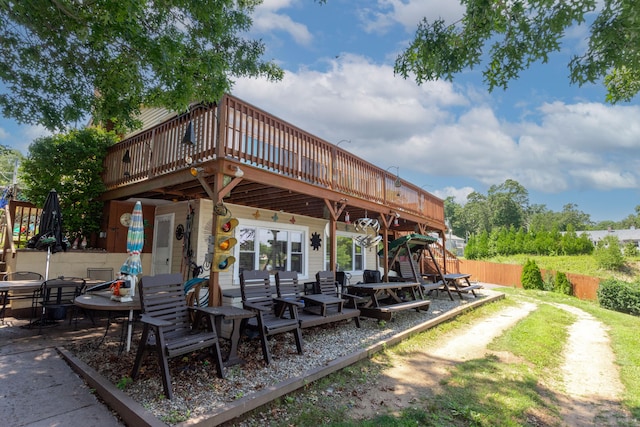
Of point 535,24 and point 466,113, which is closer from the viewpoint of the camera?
point 535,24

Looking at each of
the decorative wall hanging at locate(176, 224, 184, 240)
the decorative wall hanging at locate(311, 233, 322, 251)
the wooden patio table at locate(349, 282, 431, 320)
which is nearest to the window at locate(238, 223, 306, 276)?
the decorative wall hanging at locate(311, 233, 322, 251)

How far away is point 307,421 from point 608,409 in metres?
3.64

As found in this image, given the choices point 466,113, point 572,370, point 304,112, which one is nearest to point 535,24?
point 572,370

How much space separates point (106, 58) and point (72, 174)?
14.7 ft

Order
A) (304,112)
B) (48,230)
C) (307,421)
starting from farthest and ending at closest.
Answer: (304,112)
(48,230)
(307,421)

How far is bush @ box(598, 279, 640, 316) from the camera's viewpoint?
1359cm

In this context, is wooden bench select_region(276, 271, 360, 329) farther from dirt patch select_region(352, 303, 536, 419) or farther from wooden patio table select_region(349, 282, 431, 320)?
dirt patch select_region(352, 303, 536, 419)

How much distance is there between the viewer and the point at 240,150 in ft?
19.2

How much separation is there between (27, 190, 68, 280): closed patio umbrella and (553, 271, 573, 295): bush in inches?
821

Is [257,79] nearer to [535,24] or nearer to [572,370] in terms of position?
[535,24]

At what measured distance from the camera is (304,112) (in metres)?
17.7

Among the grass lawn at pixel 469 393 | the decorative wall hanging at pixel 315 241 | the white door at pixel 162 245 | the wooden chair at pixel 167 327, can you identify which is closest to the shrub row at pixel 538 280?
the grass lawn at pixel 469 393

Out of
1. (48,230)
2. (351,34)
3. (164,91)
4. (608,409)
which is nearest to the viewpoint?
(608,409)

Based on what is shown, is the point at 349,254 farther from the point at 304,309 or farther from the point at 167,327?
the point at 167,327
